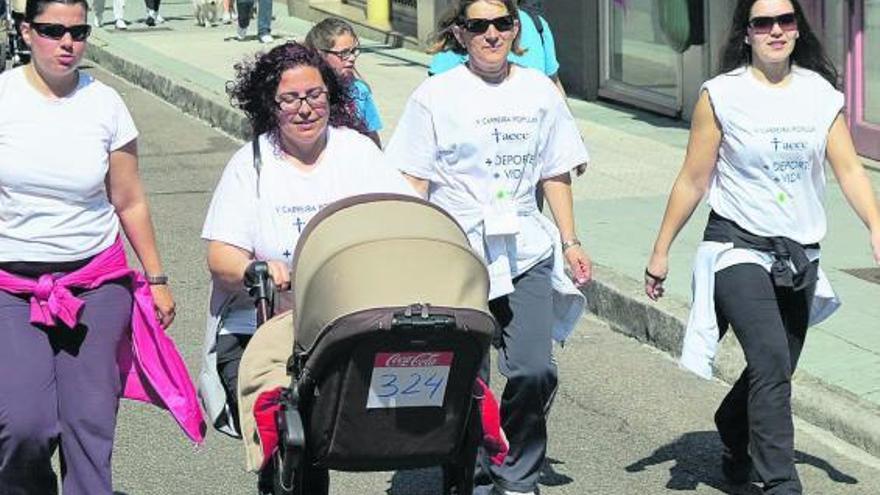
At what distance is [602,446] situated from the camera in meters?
7.52

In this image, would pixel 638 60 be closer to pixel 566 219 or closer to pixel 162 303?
pixel 566 219

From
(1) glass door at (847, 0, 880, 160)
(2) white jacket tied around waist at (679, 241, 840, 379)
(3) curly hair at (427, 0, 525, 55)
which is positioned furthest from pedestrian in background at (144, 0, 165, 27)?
(2) white jacket tied around waist at (679, 241, 840, 379)

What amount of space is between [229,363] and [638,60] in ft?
39.4

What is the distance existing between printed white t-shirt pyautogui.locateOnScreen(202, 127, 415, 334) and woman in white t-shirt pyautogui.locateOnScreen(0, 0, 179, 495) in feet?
1.22


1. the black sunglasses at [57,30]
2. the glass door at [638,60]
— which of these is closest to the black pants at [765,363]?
the black sunglasses at [57,30]

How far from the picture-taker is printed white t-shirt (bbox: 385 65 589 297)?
20.7ft

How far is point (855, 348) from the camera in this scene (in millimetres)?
8461

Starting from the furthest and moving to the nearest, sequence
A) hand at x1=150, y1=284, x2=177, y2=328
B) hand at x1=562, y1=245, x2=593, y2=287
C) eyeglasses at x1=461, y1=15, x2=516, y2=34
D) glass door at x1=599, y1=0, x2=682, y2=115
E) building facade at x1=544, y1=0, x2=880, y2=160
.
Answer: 1. glass door at x1=599, y1=0, x2=682, y2=115
2. building facade at x1=544, y1=0, x2=880, y2=160
3. hand at x1=562, y1=245, x2=593, y2=287
4. eyeglasses at x1=461, y1=15, x2=516, y2=34
5. hand at x1=150, y1=284, x2=177, y2=328

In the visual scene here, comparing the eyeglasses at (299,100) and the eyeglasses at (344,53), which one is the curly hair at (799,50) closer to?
the eyeglasses at (344,53)

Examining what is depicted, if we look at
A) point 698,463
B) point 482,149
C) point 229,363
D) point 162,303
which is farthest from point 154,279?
point 698,463

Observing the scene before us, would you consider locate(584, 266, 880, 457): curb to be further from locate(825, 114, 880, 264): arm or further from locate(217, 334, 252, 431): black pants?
locate(217, 334, 252, 431): black pants

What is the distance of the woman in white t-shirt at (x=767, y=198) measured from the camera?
625 centimetres

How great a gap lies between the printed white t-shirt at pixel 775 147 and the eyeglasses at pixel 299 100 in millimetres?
1529

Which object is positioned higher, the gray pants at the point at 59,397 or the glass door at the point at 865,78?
the gray pants at the point at 59,397
